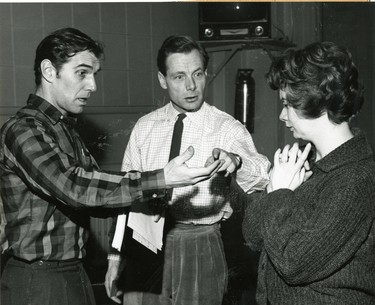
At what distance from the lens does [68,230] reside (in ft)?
5.17

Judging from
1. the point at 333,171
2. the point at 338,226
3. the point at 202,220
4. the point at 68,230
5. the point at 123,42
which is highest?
the point at 123,42

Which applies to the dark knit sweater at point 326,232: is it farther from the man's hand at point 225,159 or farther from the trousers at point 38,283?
the trousers at point 38,283

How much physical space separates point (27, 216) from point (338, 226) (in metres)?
0.93

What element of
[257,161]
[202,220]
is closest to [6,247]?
[202,220]

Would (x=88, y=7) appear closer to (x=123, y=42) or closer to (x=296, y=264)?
(x=123, y=42)

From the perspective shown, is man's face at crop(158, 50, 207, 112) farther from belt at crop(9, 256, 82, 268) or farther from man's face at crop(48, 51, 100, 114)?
belt at crop(9, 256, 82, 268)

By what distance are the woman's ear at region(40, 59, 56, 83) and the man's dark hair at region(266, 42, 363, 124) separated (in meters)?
0.79

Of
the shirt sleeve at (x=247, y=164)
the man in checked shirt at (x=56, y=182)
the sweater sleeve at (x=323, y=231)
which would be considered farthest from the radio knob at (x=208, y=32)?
the sweater sleeve at (x=323, y=231)

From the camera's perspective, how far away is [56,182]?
1411 millimetres

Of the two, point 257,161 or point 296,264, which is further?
point 257,161

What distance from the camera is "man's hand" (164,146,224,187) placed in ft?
4.60

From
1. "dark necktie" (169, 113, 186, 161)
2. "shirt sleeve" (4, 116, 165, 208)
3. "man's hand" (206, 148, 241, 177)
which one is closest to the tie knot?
"dark necktie" (169, 113, 186, 161)

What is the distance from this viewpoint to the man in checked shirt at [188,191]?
7.08 ft

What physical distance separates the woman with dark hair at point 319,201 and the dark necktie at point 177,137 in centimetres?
89
